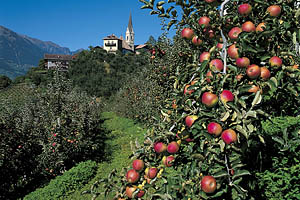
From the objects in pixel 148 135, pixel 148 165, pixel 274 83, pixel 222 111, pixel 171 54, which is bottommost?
pixel 148 165

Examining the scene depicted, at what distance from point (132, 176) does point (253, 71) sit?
95 cm

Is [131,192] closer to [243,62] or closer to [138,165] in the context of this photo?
[138,165]

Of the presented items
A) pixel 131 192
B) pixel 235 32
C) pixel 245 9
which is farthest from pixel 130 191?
pixel 245 9

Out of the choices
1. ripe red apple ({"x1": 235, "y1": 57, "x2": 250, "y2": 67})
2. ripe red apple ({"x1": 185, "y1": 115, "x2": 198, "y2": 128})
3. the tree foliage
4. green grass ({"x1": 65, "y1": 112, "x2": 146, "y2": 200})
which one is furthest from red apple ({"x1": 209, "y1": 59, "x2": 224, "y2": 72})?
the tree foliage

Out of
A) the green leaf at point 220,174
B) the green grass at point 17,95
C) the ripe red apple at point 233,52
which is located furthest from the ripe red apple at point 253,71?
the green grass at point 17,95

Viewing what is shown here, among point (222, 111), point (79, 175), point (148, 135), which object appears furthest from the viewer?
point (79, 175)

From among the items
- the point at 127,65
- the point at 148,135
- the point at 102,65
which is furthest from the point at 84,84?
the point at 148,135

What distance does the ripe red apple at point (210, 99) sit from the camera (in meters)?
1.24

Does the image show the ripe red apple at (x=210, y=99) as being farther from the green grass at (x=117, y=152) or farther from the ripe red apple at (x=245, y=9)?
the green grass at (x=117, y=152)

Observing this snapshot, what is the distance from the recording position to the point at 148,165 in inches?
56.8

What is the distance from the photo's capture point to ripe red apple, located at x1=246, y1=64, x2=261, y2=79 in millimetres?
1288

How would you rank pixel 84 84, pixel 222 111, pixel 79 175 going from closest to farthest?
1. pixel 222 111
2. pixel 79 175
3. pixel 84 84

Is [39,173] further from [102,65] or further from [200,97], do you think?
[102,65]

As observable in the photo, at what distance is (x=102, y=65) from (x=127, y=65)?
150 inches
